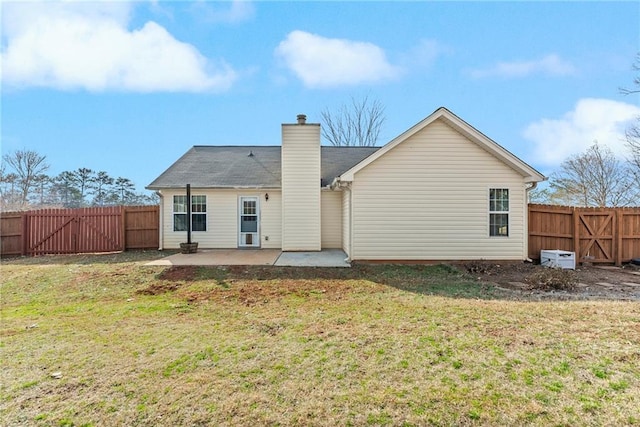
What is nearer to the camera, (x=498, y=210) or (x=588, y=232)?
(x=498, y=210)

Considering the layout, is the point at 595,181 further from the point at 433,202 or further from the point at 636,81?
the point at 433,202

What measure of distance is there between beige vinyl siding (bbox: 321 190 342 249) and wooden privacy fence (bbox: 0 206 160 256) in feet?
23.5

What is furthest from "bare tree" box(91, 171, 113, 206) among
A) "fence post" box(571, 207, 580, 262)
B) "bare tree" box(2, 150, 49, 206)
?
"fence post" box(571, 207, 580, 262)

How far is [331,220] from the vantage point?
13.7 metres

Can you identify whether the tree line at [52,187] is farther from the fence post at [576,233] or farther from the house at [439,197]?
the fence post at [576,233]

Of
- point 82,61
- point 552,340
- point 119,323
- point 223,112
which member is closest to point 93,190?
point 223,112

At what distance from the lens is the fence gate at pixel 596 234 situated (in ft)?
35.7

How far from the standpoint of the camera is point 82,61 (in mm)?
9891

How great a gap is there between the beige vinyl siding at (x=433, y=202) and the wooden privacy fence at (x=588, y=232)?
1.07m

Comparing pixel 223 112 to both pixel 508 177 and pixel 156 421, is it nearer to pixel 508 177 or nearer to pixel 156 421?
pixel 508 177

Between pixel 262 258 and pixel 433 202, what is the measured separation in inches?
238

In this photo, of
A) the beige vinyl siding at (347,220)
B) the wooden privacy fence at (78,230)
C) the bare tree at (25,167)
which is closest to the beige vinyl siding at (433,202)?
the beige vinyl siding at (347,220)

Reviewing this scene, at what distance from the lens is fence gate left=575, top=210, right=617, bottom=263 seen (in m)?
10.9

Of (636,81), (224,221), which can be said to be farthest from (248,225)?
(636,81)
